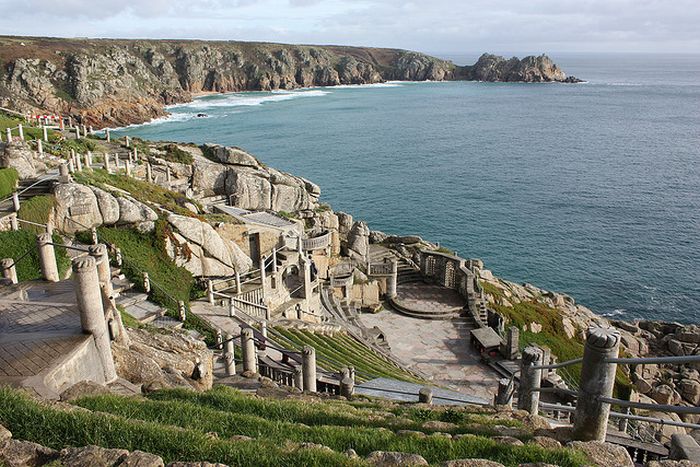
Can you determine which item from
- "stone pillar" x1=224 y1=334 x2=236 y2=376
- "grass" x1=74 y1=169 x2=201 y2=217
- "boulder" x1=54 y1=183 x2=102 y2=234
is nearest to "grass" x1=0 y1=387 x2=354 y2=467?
"stone pillar" x1=224 y1=334 x2=236 y2=376

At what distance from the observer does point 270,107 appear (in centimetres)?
13475

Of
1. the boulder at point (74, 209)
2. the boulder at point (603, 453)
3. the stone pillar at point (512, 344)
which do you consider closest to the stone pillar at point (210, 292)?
the boulder at point (74, 209)

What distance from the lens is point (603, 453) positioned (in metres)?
7.23

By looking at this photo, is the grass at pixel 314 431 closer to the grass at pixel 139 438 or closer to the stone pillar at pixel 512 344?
the grass at pixel 139 438

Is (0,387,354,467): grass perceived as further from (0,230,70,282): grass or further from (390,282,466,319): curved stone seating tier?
(390,282,466,319): curved stone seating tier

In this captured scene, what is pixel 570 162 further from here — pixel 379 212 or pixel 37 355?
pixel 37 355

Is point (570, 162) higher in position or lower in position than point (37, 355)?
lower

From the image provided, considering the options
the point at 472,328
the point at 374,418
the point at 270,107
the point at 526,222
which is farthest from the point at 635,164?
the point at 270,107

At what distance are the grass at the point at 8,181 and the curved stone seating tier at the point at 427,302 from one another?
74.8 feet

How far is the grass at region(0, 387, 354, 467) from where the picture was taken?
266 inches

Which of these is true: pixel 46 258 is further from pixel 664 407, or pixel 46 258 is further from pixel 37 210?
pixel 664 407

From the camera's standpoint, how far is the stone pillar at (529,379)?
10.9 metres

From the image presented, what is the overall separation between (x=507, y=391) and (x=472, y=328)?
16989 mm

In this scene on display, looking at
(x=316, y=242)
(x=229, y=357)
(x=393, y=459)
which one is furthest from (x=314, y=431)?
(x=316, y=242)
